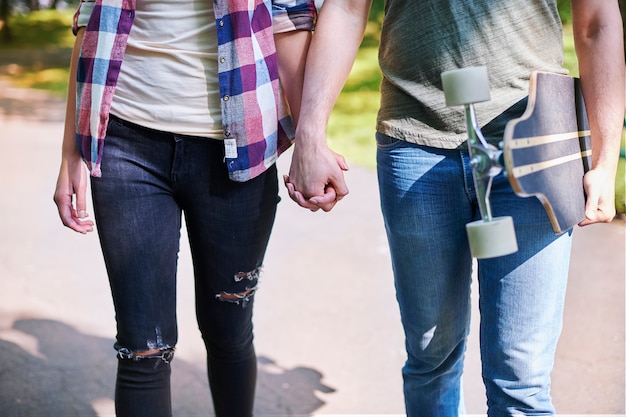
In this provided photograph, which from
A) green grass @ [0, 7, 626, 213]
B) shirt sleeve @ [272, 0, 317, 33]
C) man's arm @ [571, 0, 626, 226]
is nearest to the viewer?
man's arm @ [571, 0, 626, 226]

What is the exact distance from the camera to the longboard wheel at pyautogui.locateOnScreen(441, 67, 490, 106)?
55.4 inches

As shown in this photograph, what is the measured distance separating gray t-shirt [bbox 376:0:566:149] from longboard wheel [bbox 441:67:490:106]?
0.85 ft

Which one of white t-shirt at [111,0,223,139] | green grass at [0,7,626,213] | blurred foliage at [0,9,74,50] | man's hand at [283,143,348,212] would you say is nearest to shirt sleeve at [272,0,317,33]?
white t-shirt at [111,0,223,139]

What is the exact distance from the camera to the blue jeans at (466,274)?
169 cm

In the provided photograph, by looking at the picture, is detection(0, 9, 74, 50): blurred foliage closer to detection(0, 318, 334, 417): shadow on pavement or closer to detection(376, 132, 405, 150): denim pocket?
detection(0, 318, 334, 417): shadow on pavement

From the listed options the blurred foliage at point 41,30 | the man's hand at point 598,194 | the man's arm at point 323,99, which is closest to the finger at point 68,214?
the man's arm at point 323,99

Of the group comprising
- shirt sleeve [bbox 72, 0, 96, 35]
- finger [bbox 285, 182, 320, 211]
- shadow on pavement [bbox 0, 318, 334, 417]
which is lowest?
shadow on pavement [bbox 0, 318, 334, 417]

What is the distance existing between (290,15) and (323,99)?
0.84 feet

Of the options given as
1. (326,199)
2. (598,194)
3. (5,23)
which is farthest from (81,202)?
(5,23)

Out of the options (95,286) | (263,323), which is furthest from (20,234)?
(263,323)

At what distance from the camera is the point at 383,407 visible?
116 inches

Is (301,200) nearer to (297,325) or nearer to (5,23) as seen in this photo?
(297,325)

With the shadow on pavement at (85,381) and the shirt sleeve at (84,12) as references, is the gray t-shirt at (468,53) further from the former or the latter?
the shadow on pavement at (85,381)

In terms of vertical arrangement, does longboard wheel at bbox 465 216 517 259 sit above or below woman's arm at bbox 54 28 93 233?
below
